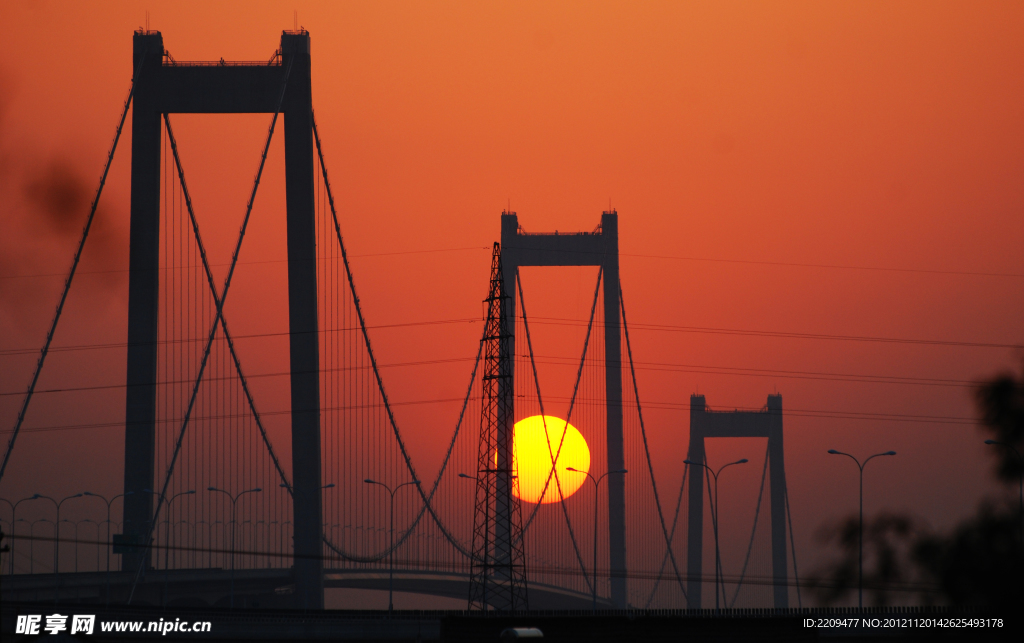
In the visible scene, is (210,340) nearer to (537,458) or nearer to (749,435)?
(537,458)

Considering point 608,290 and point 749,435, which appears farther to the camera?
point 749,435

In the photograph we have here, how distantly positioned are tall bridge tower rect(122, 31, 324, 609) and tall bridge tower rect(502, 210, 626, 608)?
18.0 meters

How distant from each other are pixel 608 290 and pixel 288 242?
28.0 metres

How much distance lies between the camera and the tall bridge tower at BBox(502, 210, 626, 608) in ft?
234

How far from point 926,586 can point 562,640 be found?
814 inches

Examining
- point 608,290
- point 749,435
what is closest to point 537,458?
Result: point 608,290

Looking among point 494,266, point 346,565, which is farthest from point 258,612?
point 346,565

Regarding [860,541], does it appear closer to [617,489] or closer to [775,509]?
[617,489]

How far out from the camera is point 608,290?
75.7 m

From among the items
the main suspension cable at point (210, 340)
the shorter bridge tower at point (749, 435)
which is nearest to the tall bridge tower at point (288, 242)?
the main suspension cable at point (210, 340)

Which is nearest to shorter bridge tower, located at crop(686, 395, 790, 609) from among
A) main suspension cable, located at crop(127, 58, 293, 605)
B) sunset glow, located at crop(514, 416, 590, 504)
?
sunset glow, located at crop(514, 416, 590, 504)

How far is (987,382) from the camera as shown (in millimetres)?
10945

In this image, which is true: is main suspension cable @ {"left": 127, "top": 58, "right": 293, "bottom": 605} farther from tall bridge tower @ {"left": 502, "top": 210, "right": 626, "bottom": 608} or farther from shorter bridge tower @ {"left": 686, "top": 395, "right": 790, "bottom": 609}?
shorter bridge tower @ {"left": 686, "top": 395, "right": 790, "bottom": 609}

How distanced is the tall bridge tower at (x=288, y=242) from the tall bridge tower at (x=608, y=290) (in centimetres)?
1803
